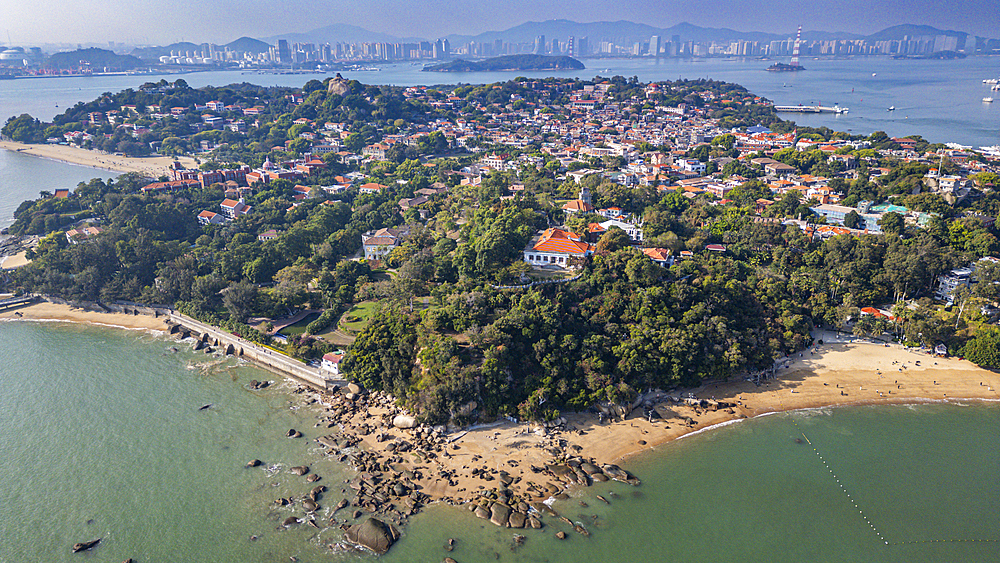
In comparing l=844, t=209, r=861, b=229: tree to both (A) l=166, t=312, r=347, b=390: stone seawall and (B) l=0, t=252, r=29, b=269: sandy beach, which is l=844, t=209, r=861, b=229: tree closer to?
(A) l=166, t=312, r=347, b=390: stone seawall

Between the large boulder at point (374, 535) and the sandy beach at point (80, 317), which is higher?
the sandy beach at point (80, 317)

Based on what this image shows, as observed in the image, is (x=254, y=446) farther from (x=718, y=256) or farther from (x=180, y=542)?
(x=718, y=256)

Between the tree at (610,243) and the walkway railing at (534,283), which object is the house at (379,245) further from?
the tree at (610,243)

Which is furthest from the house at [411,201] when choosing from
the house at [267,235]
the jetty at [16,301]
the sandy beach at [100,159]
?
the sandy beach at [100,159]

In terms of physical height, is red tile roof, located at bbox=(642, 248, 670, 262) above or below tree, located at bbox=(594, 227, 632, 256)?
below

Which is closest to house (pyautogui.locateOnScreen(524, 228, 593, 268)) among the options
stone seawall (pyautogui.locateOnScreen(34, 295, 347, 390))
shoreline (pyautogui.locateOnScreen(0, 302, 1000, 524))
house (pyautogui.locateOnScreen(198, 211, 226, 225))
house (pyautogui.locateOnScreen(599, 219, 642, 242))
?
house (pyautogui.locateOnScreen(599, 219, 642, 242))

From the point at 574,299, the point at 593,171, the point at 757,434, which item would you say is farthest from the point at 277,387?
the point at 593,171
